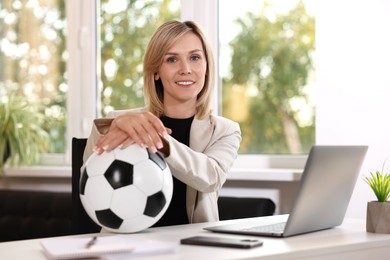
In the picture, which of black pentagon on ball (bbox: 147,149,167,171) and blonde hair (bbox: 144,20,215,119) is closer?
black pentagon on ball (bbox: 147,149,167,171)

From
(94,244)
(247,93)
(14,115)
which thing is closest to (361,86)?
(247,93)

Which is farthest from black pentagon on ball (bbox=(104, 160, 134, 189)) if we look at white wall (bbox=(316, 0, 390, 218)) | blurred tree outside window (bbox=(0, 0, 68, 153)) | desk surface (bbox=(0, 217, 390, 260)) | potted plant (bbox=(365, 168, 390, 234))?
blurred tree outside window (bbox=(0, 0, 68, 153))

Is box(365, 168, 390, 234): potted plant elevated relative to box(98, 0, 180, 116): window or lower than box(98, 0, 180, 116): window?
lower

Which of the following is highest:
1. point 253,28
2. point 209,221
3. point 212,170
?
point 253,28

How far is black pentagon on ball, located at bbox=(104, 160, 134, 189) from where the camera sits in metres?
1.79

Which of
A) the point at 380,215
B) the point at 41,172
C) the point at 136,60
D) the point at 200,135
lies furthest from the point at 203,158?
the point at 41,172

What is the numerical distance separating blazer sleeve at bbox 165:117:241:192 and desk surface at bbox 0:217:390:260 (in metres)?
0.15

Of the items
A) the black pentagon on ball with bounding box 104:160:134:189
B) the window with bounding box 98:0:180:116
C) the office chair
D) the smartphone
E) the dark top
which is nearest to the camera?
the smartphone

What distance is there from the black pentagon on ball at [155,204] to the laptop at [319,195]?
0.59ft

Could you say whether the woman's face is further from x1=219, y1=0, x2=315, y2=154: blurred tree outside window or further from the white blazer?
x1=219, y1=0, x2=315, y2=154: blurred tree outside window

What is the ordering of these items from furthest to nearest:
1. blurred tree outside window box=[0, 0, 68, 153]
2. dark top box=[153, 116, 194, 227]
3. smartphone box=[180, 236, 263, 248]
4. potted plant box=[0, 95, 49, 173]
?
blurred tree outside window box=[0, 0, 68, 153] < potted plant box=[0, 95, 49, 173] < dark top box=[153, 116, 194, 227] < smartphone box=[180, 236, 263, 248]

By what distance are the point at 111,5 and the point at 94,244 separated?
2.59 metres

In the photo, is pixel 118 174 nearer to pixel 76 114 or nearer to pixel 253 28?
pixel 253 28

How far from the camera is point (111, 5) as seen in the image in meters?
4.02
